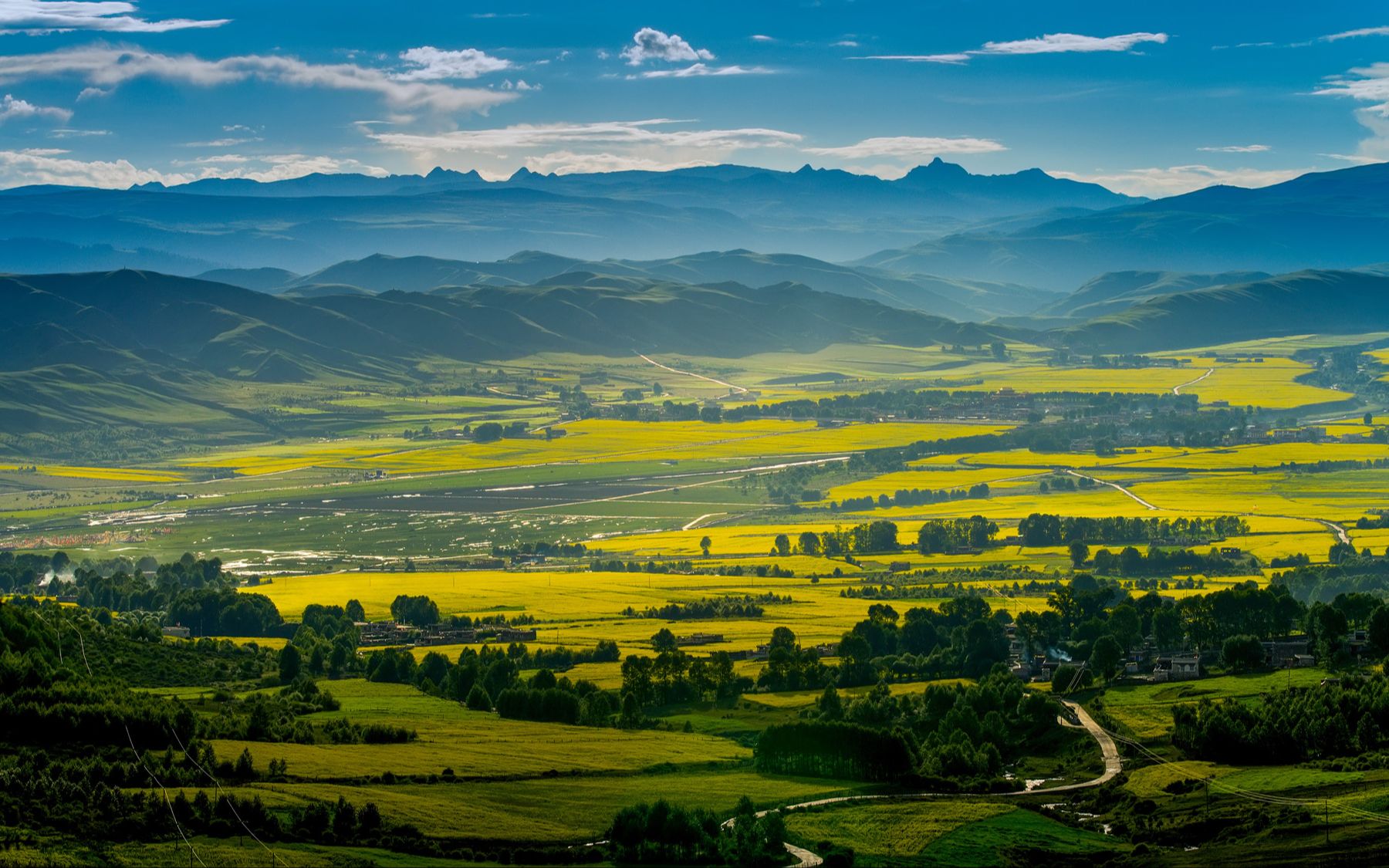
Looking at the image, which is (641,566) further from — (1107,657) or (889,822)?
(889,822)

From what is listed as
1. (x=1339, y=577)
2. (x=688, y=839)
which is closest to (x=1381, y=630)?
(x=1339, y=577)

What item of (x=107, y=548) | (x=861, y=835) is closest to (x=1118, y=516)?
(x=861, y=835)

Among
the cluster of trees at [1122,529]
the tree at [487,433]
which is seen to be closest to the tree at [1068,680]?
the cluster of trees at [1122,529]

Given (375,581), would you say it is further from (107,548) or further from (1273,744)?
(1273,744)

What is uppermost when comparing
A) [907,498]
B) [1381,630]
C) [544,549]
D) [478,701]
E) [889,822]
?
[907,498]

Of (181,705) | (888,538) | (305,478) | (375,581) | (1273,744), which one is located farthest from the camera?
(305,478)
